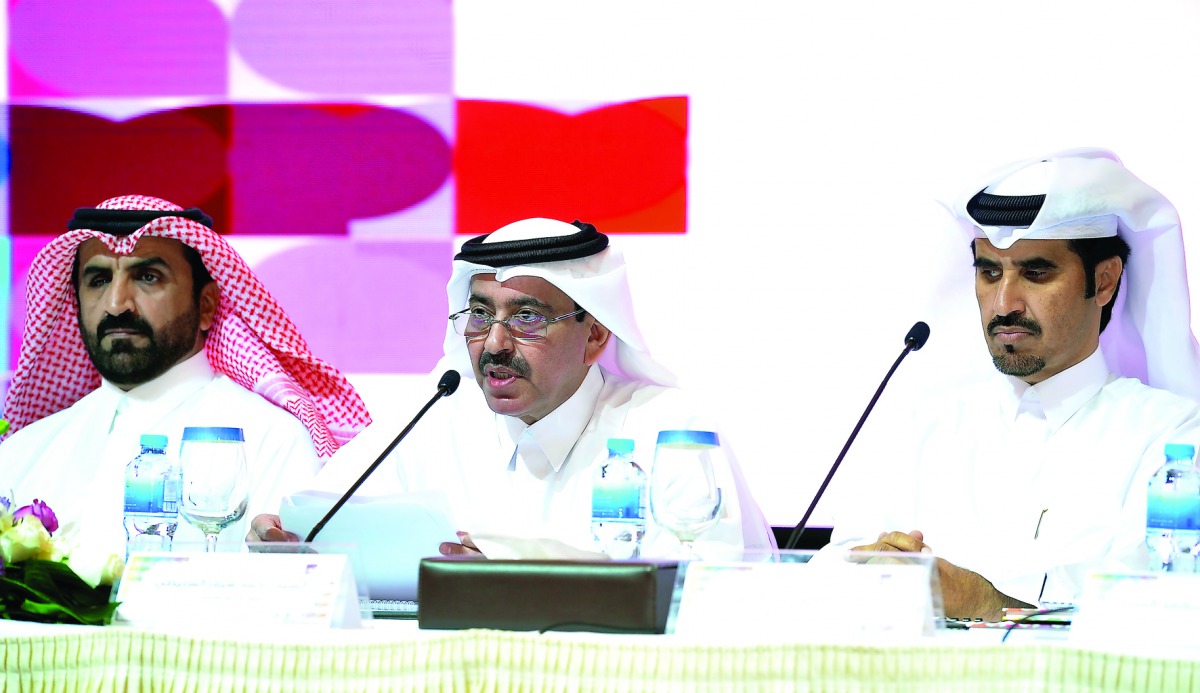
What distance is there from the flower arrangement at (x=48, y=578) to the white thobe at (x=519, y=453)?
4.00 ft

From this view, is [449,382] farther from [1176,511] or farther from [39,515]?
[1176,511]

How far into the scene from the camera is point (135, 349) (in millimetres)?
3904

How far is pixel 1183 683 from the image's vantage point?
158 centimetres

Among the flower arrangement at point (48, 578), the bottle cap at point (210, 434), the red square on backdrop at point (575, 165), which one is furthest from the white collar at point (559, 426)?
the flower arrangement at point (48, 578)

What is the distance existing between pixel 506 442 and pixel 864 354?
97 cm

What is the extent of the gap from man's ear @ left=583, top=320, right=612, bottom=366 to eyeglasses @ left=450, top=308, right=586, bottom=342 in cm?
7

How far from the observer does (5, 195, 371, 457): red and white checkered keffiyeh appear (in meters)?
3.86

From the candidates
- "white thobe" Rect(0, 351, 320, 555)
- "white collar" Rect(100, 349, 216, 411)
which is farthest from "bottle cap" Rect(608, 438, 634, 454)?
"white collar" Rect(100, 349, 216, 411)

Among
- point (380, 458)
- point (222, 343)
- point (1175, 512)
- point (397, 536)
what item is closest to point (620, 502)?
point (397, 536)

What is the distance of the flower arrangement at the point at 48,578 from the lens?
1.96m

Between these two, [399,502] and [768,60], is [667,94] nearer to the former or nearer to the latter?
[768,60]

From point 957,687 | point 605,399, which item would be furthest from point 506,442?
point 957,687

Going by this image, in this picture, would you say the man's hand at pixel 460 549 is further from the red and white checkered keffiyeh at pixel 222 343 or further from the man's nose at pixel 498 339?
the red and white checkered keffiyeh at pixel 222 343

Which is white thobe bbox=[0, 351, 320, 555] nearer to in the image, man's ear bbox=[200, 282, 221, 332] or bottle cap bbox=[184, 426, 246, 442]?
man's ear bbox=[200, 282, 221, 332]
